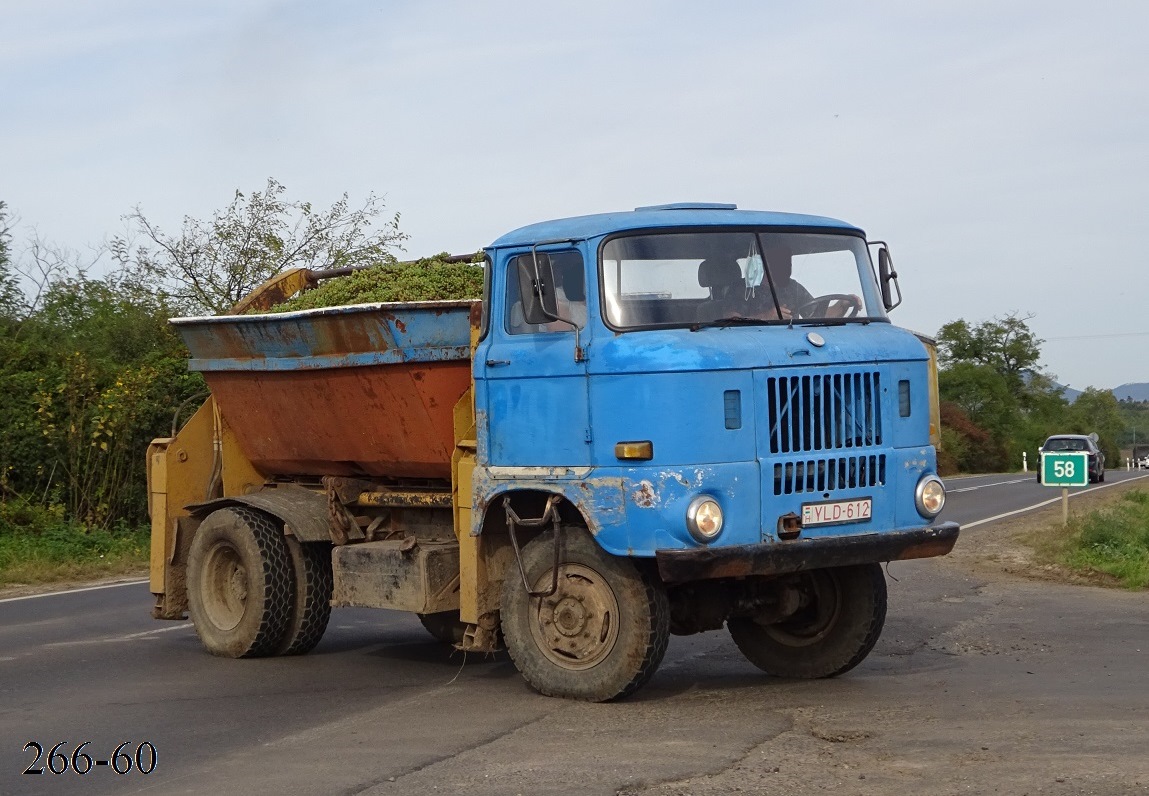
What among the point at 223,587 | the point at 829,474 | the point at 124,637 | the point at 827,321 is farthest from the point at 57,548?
the point at 829,474

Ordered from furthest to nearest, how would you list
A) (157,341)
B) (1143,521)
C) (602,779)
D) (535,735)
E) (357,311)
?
(157,341) → (1143,521) → (357,311) → (535,735) → (602,779)

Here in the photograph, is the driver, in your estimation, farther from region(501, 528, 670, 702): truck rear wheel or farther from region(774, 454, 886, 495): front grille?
region(501, 528, 670, 702): truck rear wheel

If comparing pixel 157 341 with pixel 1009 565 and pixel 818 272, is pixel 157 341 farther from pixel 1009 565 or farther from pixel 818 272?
pixel 818 272

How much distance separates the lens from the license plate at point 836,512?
7782 mm

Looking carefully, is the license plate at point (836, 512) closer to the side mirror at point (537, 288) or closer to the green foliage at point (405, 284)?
the side mirror at point (537, 288)

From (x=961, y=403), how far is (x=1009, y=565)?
89.3 meters

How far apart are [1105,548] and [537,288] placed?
33.1 feet

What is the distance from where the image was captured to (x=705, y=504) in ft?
24.5

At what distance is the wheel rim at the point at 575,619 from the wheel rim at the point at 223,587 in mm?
3186

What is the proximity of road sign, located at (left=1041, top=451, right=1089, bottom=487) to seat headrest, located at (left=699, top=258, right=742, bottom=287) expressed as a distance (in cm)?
1094

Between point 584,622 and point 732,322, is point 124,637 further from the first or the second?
point 732,322

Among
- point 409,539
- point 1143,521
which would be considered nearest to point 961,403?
point 1143,521

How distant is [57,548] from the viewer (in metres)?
17.9

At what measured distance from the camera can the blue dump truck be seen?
7.58 m
